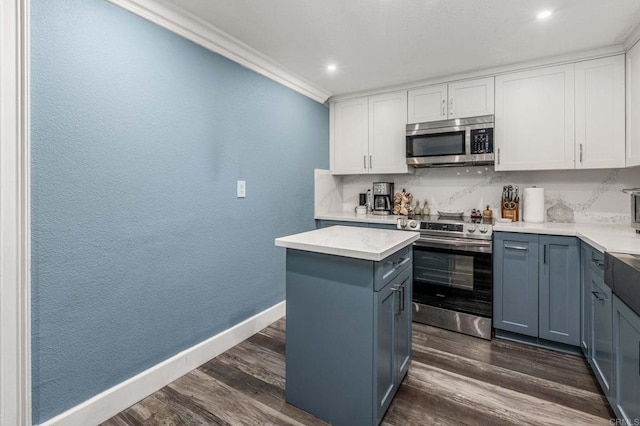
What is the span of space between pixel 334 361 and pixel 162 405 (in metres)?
1.06

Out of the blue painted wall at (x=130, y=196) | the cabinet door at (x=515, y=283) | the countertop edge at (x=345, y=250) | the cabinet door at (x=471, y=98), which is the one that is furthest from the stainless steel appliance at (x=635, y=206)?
the blue painted wall at (x=130, y=196)

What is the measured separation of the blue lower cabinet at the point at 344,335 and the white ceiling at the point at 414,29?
1549mm

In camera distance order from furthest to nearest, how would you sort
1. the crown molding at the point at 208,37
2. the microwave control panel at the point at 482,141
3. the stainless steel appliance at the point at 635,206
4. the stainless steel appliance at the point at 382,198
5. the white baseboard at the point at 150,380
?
the stainless steel appliance at the point at 382,198 < the microwave control panel at the point at 482,141 < the stainless steel appliance at the point at 635,206 < the crown molding at the point at 208,37 < the white baseboard at the point at 150,380

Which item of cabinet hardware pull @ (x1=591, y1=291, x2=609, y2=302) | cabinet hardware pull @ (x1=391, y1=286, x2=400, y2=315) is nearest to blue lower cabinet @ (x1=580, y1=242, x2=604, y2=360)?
cabinet hardware pull @ (x1=591, y1=291, x2=609, y2=302)

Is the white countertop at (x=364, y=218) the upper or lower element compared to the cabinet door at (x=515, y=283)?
upper

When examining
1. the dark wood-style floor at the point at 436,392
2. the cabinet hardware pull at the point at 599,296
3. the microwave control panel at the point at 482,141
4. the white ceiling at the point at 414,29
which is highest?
the white ceiling at the point at 414,29

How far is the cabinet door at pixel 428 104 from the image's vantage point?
3.09 metres

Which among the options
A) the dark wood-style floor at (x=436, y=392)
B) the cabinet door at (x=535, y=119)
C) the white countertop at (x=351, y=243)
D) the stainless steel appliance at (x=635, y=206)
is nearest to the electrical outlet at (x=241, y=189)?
the white countertop at (x=351, y=243)

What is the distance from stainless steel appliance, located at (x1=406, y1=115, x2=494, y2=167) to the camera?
2832 mm

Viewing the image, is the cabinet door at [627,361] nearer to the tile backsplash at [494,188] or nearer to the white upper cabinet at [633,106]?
the white upper cabinet at [633,106]

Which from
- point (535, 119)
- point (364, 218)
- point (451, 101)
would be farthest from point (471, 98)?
point (364, 218)

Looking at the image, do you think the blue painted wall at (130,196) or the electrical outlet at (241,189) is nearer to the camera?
the blue painted wall at (130,196)

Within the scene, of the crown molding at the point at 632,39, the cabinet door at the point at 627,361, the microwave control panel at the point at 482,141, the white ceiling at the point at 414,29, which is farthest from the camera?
the microwave control panel at the point at 482,141

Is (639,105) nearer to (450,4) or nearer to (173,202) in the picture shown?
(450,4)
